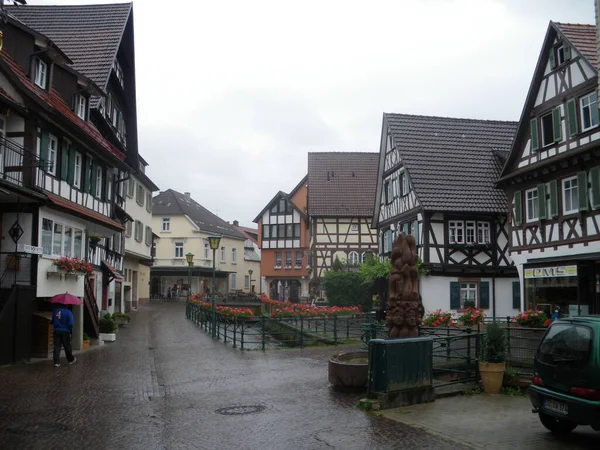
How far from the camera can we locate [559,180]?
2211cm

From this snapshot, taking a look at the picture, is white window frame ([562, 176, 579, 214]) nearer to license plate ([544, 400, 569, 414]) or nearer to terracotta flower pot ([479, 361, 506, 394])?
terracotta flower pot ([479, 361, 506, 394])

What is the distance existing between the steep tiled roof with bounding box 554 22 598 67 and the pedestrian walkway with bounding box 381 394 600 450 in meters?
14.6

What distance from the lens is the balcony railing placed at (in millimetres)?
16073

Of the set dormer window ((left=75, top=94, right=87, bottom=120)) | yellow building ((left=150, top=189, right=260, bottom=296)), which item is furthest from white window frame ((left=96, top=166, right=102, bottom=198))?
yellow building ((left=150, top=189, right=260, bottom=296))

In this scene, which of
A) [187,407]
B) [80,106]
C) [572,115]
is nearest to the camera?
[187,407]

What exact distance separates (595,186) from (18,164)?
57.8 ft

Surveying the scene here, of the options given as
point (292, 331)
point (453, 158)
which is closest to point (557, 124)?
point (453, 158)

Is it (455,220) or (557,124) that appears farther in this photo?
(455,220)

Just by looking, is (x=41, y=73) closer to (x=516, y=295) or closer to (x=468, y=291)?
(x=468, y=291)

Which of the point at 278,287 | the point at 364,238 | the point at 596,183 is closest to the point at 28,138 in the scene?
the point at 596,183

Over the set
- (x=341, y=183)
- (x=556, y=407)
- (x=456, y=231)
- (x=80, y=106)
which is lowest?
(x=556, y=407)

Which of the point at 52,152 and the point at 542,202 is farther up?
the point at 52,152

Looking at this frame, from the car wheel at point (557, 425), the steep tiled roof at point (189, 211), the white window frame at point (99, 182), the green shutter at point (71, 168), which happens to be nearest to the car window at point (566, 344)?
the car wheel at point (557, 425)

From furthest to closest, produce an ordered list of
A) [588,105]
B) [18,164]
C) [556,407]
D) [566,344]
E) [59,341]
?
[588,105]
[18,164]
[59,341]
[566,344]
[556,407]
